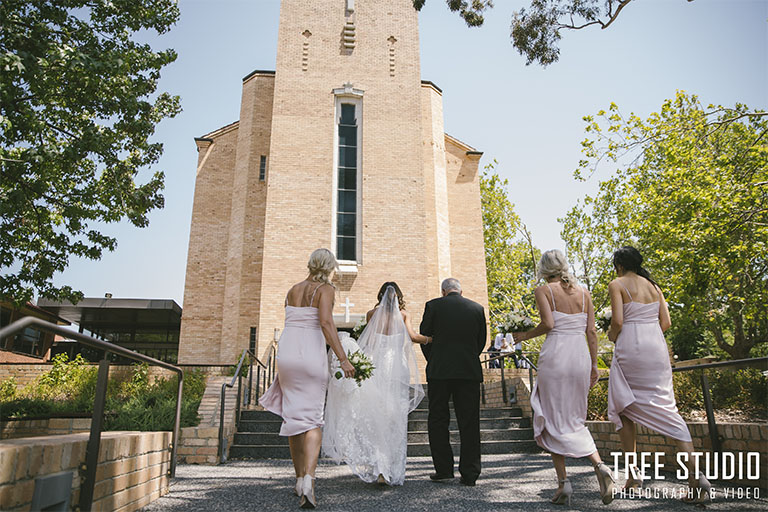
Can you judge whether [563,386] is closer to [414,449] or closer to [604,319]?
[604,319]

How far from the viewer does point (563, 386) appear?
14.1ft

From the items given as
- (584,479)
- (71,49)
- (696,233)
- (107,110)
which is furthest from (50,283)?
(696,233)

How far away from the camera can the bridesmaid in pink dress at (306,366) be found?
4.22 m

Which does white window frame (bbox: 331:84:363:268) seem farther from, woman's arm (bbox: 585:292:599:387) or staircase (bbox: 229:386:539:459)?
woman's arm (bbox: 585:292:599:387)

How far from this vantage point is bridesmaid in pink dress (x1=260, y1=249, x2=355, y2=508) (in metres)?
4.22

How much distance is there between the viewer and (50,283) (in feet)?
36.9

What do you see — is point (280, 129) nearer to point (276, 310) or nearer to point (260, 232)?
point (260, 232)

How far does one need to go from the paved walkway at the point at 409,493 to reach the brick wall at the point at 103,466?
212mm

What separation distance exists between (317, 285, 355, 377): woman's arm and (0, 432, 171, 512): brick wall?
1619 mm

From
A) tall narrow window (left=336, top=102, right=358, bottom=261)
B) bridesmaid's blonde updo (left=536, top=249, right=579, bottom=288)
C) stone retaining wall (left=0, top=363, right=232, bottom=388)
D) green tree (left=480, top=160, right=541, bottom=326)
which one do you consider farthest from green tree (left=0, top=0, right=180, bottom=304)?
green tree (left=480, top=160, right=541, bottom=326)

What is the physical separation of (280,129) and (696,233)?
37.4ft

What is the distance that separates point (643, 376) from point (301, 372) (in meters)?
2.78

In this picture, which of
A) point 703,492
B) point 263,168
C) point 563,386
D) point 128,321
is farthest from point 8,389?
point 128,321

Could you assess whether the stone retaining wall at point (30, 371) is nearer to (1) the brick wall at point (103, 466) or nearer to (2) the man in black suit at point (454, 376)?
(1) the brick wall at point (103, 466)
